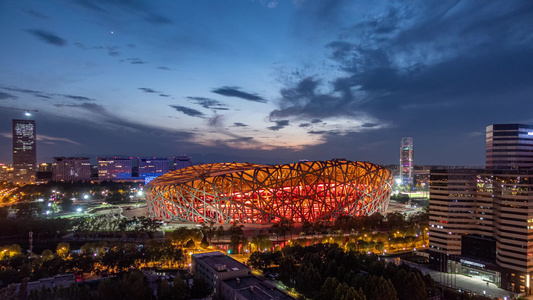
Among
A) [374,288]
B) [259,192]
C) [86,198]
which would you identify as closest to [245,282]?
[374,288]

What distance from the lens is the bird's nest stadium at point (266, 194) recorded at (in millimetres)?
68250

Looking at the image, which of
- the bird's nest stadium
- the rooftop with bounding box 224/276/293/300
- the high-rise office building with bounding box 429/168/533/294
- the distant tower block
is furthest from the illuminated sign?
the distant tower block

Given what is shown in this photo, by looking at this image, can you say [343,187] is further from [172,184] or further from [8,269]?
[8,269]

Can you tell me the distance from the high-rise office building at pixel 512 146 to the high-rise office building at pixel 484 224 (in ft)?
114

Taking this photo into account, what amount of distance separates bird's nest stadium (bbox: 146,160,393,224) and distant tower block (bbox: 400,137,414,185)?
399 ft

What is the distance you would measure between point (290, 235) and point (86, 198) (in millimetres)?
94042

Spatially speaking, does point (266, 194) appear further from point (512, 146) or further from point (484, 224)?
point (512, 146)

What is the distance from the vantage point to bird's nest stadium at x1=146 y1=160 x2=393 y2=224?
6825cm

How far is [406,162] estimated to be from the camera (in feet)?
617

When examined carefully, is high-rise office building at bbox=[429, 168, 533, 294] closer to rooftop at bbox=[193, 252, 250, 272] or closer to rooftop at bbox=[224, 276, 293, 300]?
rooftop at bbox=[224, 276, 293, 300]

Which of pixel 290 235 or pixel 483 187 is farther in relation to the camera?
pixel 290 235

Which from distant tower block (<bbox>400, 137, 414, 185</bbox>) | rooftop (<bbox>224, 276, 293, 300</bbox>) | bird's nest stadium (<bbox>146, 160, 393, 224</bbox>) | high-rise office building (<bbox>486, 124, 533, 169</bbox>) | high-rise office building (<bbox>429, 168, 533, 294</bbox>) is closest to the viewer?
rooftop (<bbox>224, 276, 293, 300</bbox>)

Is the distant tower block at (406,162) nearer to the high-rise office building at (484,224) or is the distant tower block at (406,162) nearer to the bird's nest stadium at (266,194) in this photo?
the bird's nest stadium at (266,194)

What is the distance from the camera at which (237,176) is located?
68875 mm
